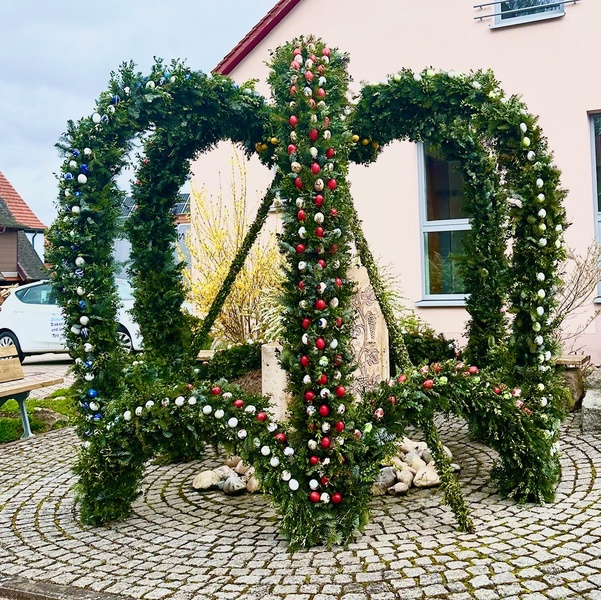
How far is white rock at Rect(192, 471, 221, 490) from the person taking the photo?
5.17m

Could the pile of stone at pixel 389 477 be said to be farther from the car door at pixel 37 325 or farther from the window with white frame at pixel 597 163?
the car door at pixel 37 325

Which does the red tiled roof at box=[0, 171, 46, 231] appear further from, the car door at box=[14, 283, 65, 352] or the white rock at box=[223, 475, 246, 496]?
the white rock at box=[223, 475, 246, 496]

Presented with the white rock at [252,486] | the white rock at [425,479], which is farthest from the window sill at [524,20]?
the white rock at [252,486]

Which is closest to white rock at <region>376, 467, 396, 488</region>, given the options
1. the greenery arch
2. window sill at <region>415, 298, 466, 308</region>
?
the greenery arch

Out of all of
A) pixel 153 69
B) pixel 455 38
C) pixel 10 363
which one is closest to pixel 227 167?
pixel 455 38

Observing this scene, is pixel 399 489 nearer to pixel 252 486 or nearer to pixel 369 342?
pixel 252 486

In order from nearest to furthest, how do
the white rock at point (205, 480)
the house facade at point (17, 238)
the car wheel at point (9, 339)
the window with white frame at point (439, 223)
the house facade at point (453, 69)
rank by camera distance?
the white rock at point (205, 480) < the house facade at point (453, 69) < the window with white frame at point (439, 223) < the car wheel at point (9, 339) < the house facade at point (17, 238)

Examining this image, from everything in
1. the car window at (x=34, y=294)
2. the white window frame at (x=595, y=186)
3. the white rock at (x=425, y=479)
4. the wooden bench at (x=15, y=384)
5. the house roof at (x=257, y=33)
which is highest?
the house roof at (x=257, y=33)

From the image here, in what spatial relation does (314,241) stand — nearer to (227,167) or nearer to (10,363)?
(10,363)

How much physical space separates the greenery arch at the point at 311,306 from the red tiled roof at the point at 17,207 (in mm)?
30248

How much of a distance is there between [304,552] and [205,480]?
5.20 feet

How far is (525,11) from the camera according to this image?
30.2ft

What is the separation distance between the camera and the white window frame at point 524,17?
892 cm

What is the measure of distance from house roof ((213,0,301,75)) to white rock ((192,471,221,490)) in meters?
7.74
